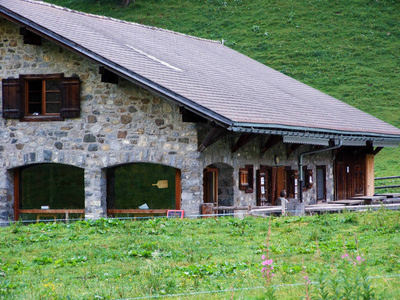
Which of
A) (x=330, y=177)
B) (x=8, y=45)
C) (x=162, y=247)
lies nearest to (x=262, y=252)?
(x=162, y=247)

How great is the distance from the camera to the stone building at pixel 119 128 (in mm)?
15617

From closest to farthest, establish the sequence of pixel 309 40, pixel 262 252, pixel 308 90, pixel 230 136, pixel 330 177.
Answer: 1. pixel 262 252
2. pixel 230 136
3. pixel 330 177
4. pixel 308 90
5. pixel 309 40

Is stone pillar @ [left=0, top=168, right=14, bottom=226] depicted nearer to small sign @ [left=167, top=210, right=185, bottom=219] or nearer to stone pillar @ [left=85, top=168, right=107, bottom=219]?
stone pillar @ [left=85, top=168, right=107, bottom=219]

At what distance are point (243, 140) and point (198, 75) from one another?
260 cm

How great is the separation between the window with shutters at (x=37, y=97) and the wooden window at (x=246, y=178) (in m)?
4.73

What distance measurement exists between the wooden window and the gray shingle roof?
167cm

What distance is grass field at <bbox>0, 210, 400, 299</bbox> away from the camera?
24.4 ft

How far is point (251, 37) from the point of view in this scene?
50375mm

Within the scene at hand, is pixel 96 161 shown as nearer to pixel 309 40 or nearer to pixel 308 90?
pixel 308 90

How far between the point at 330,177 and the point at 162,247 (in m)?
13.4

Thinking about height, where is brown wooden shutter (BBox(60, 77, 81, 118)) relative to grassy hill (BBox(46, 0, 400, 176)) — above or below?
below

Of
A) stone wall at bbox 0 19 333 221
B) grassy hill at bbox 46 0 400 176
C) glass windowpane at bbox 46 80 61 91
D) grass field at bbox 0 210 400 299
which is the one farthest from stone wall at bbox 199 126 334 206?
grassy hill at bbox 46 0 400 176

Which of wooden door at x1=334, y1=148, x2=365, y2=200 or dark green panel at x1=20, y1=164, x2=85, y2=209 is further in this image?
wooden door at x1=334, y1=148, x2=365, y2=200

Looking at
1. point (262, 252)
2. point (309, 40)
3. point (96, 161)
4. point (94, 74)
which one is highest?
point (309, 40)
